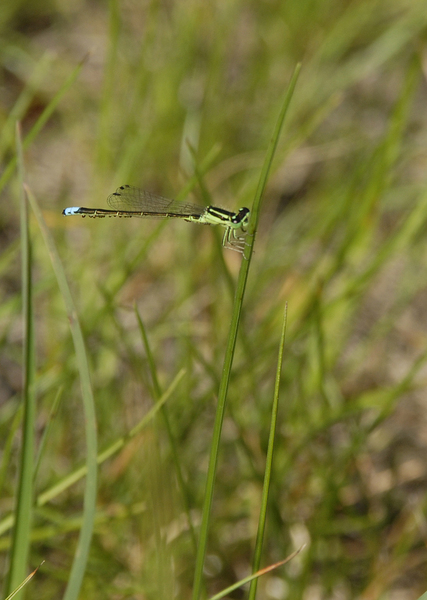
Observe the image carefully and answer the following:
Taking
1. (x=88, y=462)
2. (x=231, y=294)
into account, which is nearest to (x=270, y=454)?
(x=88, y=462)

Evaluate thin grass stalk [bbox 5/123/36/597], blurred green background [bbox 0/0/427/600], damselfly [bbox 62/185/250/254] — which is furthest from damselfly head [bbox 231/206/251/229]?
thin grass stalk [bbox 5/123/36/597]

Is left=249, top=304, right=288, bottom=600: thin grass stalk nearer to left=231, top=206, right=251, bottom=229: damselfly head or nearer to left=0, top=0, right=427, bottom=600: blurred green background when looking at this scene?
left=0, top=0, right=427, bottom=600: blurred green background

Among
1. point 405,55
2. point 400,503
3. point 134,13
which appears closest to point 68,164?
point 134,13

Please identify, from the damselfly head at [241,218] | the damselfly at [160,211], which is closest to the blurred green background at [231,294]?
the damselfly at [160,211]

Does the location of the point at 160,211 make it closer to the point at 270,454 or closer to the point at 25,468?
the point at 25,468

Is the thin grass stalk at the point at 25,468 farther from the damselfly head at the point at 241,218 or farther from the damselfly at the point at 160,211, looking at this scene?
the damselfly head at the point at 241,218

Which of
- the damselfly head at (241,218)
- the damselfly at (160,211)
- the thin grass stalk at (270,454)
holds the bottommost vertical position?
the thin grass stalk at (270,454)
